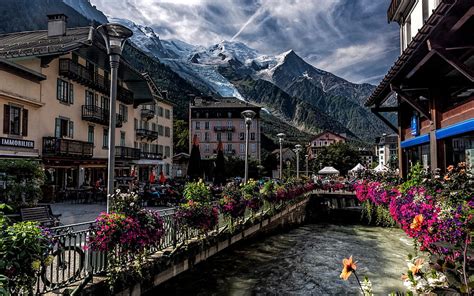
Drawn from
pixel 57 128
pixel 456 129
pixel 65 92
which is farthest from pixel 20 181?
pixel 456 129

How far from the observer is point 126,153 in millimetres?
33156

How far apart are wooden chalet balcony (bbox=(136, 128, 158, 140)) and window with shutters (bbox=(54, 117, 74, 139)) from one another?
14544mm

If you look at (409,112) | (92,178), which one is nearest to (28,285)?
(409,112)

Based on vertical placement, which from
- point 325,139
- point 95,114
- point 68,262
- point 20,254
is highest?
point 325,139

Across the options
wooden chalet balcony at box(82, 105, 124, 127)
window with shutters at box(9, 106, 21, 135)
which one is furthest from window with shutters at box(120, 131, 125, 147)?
window with shutters at box(9, 106, 21, 135)

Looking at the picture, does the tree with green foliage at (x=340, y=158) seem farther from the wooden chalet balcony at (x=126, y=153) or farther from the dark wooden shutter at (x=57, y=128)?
the dark wooden shutter at (x=57, y=128)

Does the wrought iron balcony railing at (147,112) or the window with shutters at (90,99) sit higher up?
A: the wrought iron balcony railing at (147,112)

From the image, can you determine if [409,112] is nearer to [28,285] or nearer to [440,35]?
[440,35]

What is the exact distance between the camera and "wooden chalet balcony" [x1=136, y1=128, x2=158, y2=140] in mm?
41406

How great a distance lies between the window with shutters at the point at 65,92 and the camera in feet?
82.2

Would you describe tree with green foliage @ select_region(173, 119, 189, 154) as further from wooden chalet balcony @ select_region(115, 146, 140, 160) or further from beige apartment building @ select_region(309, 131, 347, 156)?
beige apartment building @ select_region(309, 131, 347, 156)

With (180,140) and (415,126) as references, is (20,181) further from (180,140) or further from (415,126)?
(180,140)

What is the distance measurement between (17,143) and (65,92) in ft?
21.0

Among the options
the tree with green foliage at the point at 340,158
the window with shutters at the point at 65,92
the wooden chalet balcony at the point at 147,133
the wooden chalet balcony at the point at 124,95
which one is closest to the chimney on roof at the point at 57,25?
the window with shutters at the point at 65,92
